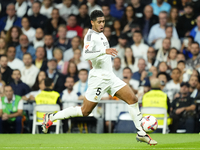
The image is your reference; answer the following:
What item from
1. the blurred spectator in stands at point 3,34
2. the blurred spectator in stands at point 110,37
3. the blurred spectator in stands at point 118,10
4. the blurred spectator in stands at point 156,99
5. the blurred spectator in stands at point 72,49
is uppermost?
the blurred spectator in stands at point 118,10

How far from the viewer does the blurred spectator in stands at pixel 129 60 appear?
38.6ft

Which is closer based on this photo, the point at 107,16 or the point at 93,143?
the point at 93,143

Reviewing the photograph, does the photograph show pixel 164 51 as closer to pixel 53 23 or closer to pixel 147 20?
pixel 147 20

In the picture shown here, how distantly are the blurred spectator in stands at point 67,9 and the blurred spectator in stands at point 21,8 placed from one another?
1.20m

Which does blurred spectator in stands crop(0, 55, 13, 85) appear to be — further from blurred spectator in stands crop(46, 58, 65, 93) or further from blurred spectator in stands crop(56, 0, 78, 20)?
blurred spectator in stands crop(56, 0, 78, 20)

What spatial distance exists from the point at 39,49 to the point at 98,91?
5.83 meters

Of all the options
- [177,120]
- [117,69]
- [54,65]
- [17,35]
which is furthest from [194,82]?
[17,35]

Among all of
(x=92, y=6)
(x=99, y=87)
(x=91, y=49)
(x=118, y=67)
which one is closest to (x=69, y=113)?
(x=99, y=87)

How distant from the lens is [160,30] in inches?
488

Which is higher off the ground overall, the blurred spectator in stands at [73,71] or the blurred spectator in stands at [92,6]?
the blurred spectator in stands at [92,6]

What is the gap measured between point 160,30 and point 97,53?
6377 mm

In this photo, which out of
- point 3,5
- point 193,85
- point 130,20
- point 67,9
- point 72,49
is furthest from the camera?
point 3,5

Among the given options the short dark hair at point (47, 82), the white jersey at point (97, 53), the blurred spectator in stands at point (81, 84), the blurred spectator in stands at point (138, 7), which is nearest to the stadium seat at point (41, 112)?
the short dark hair at point (47, 82)

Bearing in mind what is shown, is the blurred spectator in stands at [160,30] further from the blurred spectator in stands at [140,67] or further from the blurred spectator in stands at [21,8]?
the blurred spectator in stands at [21,8]
